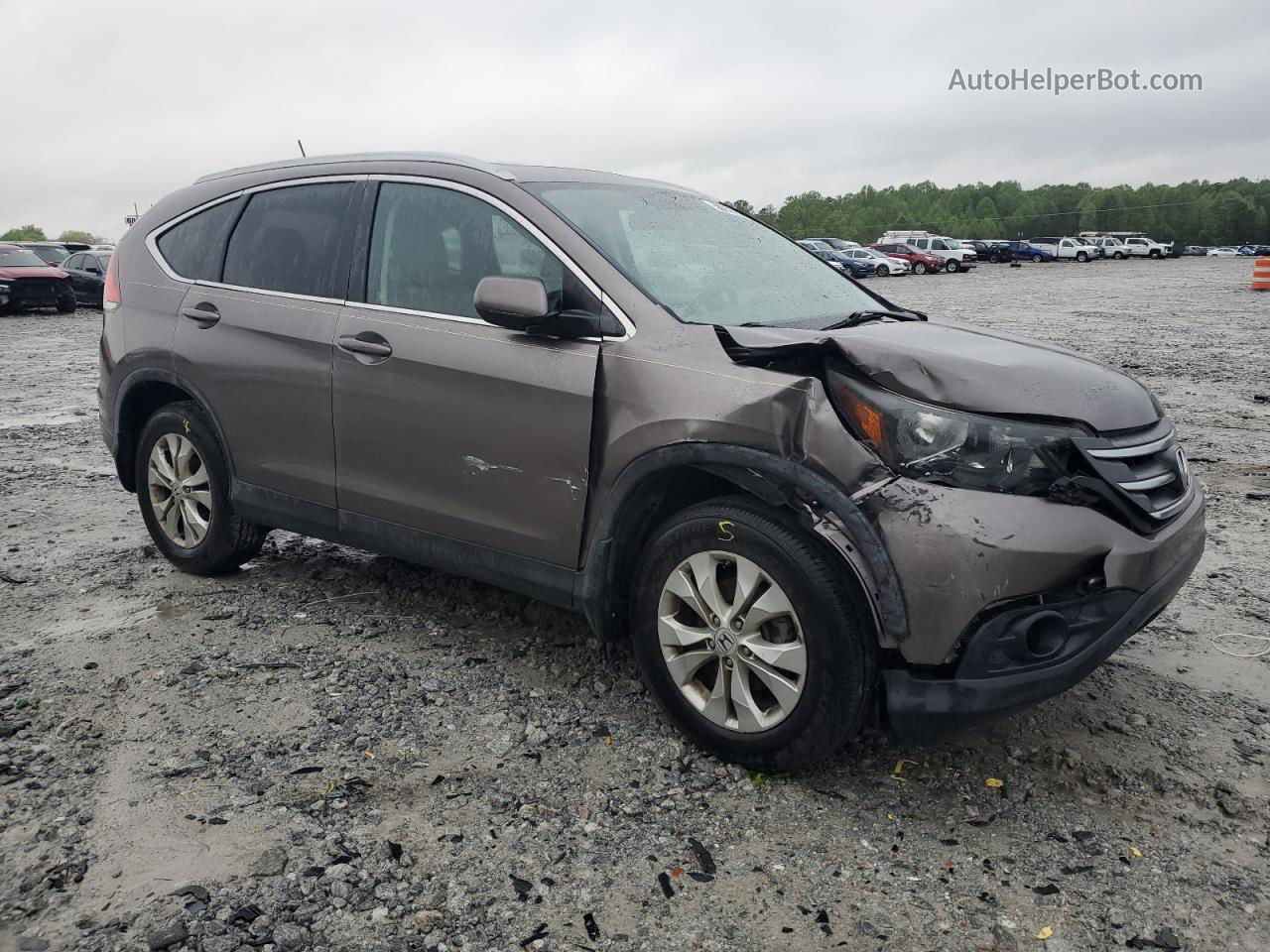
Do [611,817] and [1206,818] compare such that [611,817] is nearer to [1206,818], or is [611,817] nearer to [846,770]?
[846,770]

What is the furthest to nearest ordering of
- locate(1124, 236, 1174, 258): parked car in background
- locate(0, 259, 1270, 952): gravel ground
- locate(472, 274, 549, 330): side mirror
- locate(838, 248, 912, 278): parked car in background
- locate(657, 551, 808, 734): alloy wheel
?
locate(1124, 236, 1174, 258): parked car in background < locate(838, 248, 912, 278): parked car in background < locate(472, 274, 549, 330): side mirror < locate(657, 551, 808, 734): alloy wheel < locate(0, 259, 1270, 952): gravel ground

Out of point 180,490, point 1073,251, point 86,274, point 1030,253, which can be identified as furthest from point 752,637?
point 1073,251

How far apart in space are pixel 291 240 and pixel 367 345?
2.66ft

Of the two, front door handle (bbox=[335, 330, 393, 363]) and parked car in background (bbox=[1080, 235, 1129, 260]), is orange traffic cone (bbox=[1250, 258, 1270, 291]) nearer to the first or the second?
front door handle (bbox=[335, 330, 393, 363])

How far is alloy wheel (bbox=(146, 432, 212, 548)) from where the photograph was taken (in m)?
4.75

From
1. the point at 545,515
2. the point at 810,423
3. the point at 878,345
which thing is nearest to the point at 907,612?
the point at 810,423

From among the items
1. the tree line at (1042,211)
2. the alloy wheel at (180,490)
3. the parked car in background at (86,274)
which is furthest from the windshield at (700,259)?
the tree line at (1042,211)

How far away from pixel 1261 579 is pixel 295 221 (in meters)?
4.57

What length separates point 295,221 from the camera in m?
4.37

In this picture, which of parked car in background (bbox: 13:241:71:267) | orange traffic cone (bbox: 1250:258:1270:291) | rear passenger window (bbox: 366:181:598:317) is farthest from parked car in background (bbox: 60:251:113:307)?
orange traffic cone (bbox: 1250:258:1270:291)

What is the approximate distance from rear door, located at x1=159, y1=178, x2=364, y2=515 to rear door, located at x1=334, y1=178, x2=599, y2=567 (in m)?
0.14

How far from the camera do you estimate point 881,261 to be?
1825 inches

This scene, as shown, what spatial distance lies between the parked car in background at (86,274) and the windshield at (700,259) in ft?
82.3

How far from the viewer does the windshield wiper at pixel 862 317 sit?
3584 millimetres
